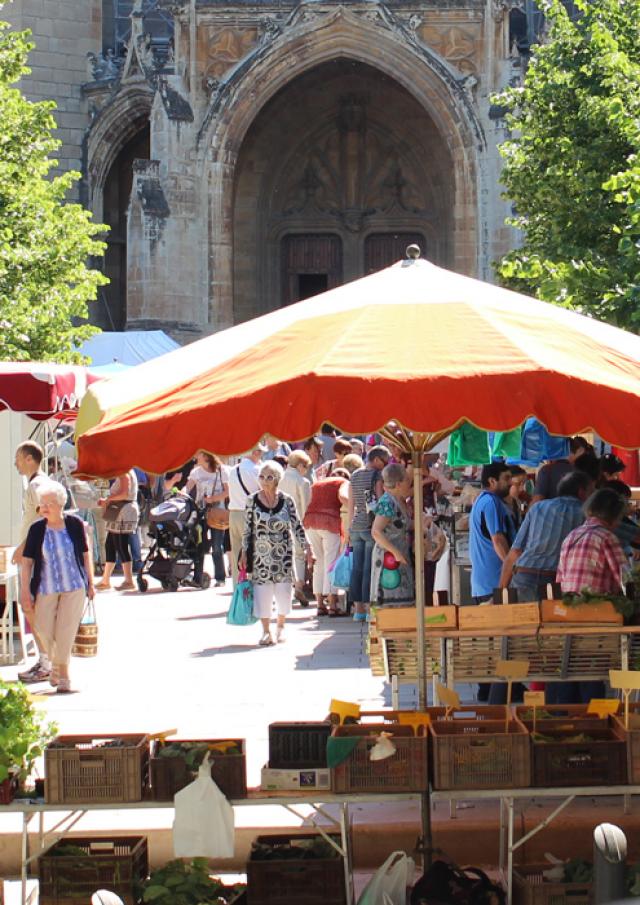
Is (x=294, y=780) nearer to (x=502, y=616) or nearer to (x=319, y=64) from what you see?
(x=502, y=616)

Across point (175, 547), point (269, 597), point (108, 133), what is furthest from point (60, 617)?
point (108, 133)

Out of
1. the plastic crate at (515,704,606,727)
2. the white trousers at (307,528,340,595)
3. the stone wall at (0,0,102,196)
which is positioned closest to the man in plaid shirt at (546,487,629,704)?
the plastic crate at (515,704,606,727)

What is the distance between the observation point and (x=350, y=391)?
5.45 metres

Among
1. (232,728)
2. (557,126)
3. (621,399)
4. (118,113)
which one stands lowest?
(232,728)

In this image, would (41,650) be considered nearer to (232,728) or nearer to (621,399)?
(232,728)

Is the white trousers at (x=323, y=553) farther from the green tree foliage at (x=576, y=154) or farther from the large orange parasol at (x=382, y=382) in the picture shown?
the large orange parasol at (x=382, y=382)

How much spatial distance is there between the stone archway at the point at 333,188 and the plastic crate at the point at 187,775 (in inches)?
1107

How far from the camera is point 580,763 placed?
615 cm

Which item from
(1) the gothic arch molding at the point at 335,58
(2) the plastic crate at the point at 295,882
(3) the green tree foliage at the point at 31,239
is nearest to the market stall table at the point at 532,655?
(2) the plastic crate at the point at 295,882

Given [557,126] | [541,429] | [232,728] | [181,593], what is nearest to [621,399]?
[232,728]

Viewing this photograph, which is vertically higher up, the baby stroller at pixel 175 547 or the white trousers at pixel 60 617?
the baby stroller at pixel 175 547

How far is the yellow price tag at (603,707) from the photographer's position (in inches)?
256

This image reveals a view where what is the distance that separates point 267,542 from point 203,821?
7.14 meters

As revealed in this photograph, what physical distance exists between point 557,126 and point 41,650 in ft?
41.4
